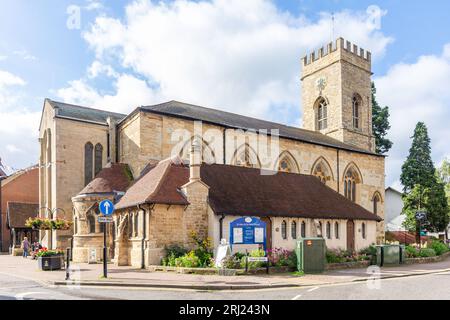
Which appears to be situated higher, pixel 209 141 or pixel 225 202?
pixel 209 141

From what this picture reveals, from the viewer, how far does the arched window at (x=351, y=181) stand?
42.4m

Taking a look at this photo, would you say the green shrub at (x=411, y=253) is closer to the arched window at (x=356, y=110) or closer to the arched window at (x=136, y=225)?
the arched window at (x=136, y=225)

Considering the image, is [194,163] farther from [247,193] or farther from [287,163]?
[287,163]

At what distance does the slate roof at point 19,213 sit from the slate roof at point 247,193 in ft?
73.8

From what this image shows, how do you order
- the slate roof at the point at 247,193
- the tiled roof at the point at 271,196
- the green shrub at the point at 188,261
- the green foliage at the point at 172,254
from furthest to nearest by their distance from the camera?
the tiled roof at the point at 271,196, the slate roof at the point at 247,193, the green foliage at the point at 172,254, the green shrub at the point at 188,261

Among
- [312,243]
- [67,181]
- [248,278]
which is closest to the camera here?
[248,278]

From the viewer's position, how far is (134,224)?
2208 cm

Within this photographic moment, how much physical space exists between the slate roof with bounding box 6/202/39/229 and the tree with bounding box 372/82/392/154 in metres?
43.6

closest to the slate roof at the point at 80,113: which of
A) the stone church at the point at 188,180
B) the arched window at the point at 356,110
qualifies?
the stone church at the point at 188,180

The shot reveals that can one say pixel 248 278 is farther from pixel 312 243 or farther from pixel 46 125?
pixel 46 125

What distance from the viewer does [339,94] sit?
47.4 m

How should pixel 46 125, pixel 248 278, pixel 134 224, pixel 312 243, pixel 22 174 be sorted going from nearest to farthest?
1. pixel 248 278
2. pixel 312 243
3. pixel 134 224
4. pixel 46 125
5. pixel 22 174

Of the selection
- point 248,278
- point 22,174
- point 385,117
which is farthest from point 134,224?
point 385,117

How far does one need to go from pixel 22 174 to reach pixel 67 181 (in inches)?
800
